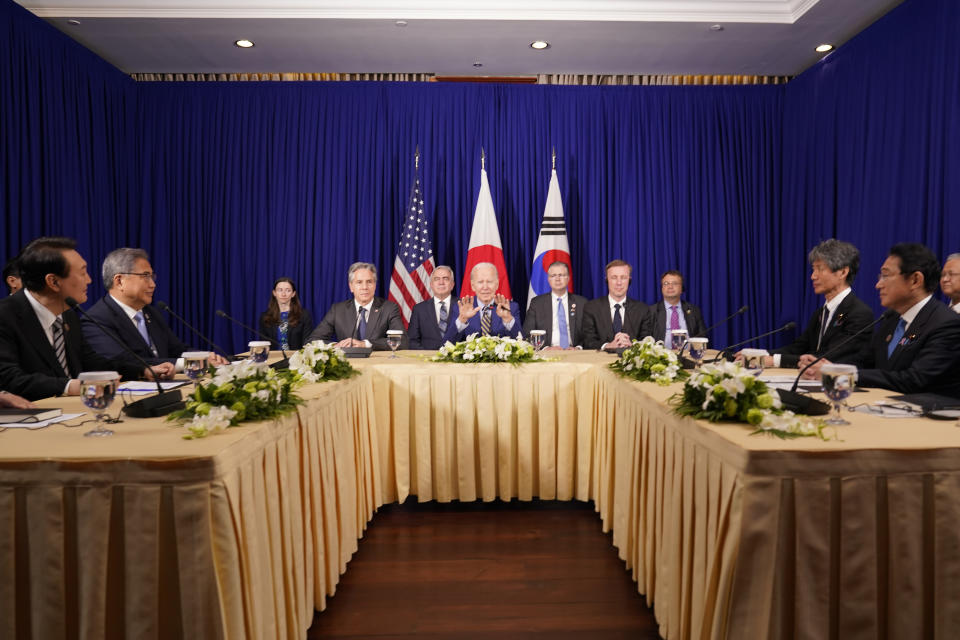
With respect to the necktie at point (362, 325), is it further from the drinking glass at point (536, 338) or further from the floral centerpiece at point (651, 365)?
the floral centerpiece at point (651, 365)

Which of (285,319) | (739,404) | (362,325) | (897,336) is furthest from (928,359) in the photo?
(285,319)

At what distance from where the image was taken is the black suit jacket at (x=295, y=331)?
5738 mm

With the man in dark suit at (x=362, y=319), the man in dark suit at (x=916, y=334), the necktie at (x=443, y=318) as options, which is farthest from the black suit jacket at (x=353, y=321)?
the man in dark suit at (x=916, y=334)

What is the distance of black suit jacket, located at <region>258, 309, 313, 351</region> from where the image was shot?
18.8ft

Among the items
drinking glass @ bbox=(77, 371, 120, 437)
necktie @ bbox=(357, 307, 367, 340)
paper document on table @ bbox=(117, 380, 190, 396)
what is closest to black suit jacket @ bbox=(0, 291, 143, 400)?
paper document on table @ bbox=(117, 380, 190, 396)

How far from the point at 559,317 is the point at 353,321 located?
165 centimetres

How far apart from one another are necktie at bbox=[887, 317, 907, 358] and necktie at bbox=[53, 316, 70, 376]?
390 centimetres

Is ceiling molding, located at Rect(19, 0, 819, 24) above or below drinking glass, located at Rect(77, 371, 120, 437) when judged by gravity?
above

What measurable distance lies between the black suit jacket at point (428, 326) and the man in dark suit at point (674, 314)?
1.67 meters

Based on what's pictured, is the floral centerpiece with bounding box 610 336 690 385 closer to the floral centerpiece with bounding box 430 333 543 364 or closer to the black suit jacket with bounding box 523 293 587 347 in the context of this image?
the floral centerpiece with bounding box 430 333 543 364

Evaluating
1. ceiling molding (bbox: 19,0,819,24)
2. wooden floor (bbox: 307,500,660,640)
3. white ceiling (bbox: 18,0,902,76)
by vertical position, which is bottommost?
wooden floor (bbox: 307,500,660,640)

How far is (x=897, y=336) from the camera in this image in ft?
10.0

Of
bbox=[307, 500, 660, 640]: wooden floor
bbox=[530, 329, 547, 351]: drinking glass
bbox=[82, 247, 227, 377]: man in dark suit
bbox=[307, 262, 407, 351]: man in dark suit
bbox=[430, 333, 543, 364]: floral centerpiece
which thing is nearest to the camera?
bbox=[307, 500, 660, 640]: wooden floor

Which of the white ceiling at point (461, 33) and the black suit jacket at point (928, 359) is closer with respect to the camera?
the black suit jacket at point (928, 359)
